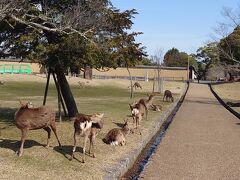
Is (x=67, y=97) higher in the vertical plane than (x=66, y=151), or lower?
higher

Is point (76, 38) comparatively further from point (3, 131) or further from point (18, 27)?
point (3, 131)

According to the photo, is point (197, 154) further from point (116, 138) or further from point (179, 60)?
point (179, 60)

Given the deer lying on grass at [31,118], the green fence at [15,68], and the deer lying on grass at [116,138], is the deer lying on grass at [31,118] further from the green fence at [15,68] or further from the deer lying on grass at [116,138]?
the green fence at [15,68]

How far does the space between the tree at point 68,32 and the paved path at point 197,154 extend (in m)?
3.31

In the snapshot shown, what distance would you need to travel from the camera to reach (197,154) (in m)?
11.5

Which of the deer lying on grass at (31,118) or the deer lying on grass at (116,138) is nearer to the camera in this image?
the deer lying on grass at (31,118)

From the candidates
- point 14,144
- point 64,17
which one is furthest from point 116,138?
point 64,17

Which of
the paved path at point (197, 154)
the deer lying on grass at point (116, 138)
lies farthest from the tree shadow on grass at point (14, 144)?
the paved path at point (197, 154)

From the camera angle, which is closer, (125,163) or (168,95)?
(125,163)

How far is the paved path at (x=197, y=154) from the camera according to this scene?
9.42 metres

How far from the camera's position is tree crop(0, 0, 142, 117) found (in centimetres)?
1190

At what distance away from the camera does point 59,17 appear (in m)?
12.3

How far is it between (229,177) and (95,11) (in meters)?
6.04

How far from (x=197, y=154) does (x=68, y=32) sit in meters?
4.61
